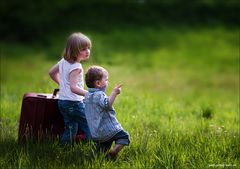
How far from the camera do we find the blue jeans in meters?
6.01

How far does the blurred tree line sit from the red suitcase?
15.1m

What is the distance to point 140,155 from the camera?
5523 millimetres

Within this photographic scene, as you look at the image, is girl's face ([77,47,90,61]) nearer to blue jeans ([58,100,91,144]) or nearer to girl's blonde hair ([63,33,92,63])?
girl's blonde hair ([63,33,92,63])

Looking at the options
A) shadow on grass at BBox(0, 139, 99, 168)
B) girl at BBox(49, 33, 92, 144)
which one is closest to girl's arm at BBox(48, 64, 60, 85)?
girl at BBox(49, 33, 92, 144)

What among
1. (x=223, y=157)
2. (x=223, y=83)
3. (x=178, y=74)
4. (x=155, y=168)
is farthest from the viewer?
(x=178, y=74)

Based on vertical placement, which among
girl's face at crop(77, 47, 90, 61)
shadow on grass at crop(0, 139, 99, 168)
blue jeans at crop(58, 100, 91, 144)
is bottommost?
shadow on grass at crop(0, 139, 99, 168)

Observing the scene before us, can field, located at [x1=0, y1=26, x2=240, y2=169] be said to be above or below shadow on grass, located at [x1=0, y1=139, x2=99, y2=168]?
above

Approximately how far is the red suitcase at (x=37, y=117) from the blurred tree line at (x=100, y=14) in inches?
596

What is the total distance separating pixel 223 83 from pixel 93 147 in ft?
31.1

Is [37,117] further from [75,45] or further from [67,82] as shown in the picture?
[75,45]

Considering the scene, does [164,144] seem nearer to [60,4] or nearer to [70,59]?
[70,59]

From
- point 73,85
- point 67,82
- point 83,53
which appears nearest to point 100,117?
point 73,85

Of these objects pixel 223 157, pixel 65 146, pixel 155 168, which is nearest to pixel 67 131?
pixel 65 146

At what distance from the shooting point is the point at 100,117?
5.61 m
